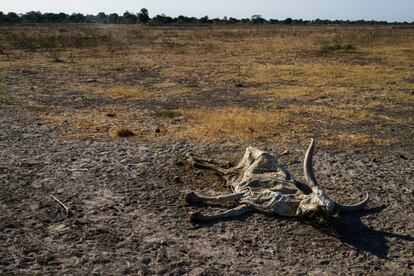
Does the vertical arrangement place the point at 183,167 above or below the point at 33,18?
below

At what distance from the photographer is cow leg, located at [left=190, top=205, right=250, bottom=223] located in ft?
18.1

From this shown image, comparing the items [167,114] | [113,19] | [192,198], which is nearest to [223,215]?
[192,198]

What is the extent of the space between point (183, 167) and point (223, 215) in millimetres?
1890

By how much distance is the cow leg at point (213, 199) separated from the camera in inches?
233

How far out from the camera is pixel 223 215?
561 centimetres

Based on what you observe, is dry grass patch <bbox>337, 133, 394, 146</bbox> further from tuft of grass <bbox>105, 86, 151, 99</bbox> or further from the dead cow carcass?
tuft of grass <bbox>105, 86, 151, 99</bbox>

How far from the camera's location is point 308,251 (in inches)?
196

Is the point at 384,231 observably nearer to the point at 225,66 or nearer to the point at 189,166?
the point at 189,166

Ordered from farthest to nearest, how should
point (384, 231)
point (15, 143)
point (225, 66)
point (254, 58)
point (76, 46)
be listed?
point (76, 46) < point (254, 58) < point (225, 66) < point (15, 143) < point (384, 231)

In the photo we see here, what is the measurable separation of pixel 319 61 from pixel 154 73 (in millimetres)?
7973

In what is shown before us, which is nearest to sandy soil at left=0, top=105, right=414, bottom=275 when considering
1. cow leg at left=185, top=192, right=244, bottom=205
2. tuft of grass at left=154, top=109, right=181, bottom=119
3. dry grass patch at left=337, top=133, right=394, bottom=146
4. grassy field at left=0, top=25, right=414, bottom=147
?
cow leg at left=185, top=192, right=244, bottom=205

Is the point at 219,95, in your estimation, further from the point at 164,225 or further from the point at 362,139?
the point at 164,225

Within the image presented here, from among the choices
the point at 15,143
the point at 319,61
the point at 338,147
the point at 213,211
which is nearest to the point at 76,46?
the point at 319,61

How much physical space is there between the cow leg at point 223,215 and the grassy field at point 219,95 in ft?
10.4
